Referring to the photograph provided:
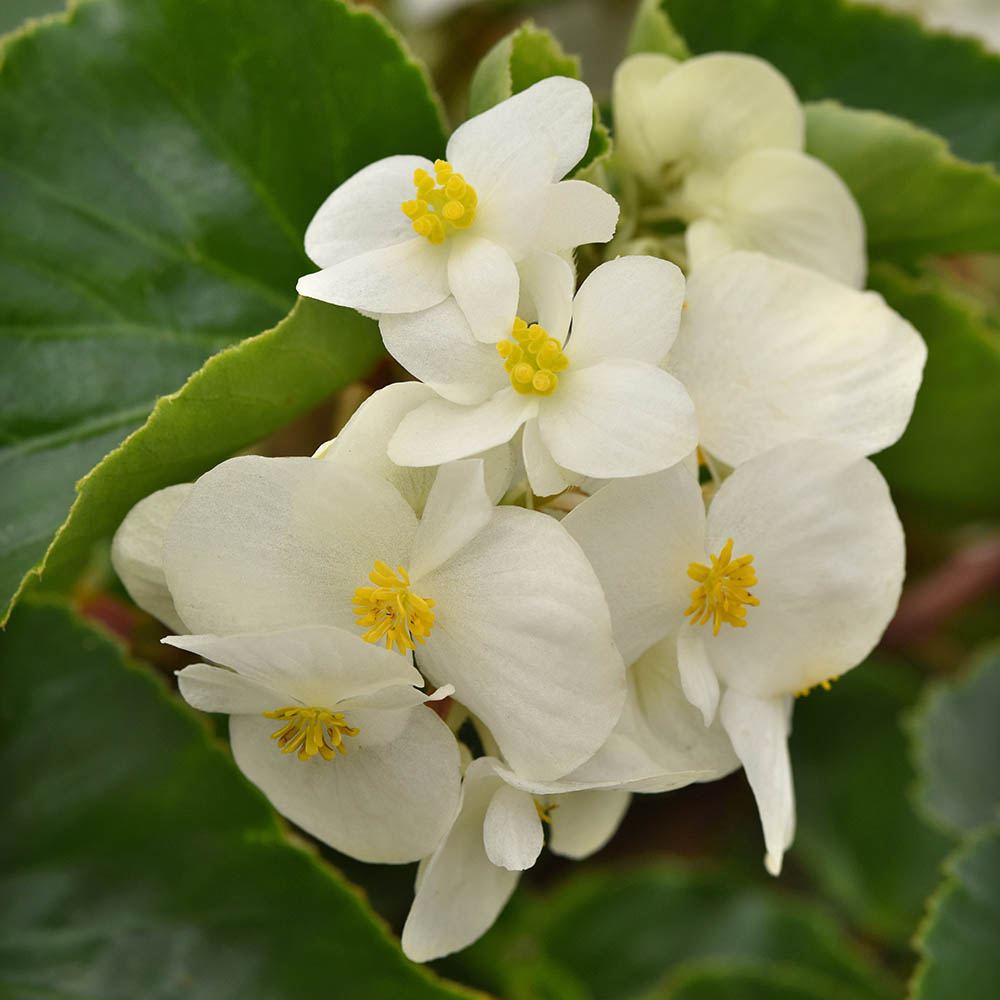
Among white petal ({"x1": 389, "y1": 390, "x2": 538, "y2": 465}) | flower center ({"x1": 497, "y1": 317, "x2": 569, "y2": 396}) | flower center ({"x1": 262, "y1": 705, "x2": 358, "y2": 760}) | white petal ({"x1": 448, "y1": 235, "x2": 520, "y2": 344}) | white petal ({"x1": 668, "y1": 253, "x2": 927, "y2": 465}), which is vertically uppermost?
white petal ({"x1": 448, "y1": 235, "x2": 520, "y2": 344})

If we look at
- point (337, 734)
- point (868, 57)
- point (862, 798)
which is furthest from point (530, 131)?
point (862, 798)

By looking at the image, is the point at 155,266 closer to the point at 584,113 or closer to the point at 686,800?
the point at 584,113

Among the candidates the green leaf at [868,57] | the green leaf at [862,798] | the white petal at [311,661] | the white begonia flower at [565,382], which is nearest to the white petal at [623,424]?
the white begonia flower at [565,382]

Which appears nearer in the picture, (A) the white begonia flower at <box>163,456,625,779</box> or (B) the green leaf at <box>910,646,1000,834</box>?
(A) the white begonia flower at <box>163,456,625,779</box>

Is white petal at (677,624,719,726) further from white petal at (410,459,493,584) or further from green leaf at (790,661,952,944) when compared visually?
green leaf at (790,661,952,944)

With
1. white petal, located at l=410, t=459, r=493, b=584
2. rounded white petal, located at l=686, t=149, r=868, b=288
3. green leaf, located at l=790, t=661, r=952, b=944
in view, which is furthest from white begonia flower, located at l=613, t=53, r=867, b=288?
green leaf, located at l=790, t=661, r=952, b=944

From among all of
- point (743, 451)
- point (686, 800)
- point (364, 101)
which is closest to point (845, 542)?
point (743, 451)

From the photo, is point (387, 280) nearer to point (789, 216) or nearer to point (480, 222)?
point (480, 222)
